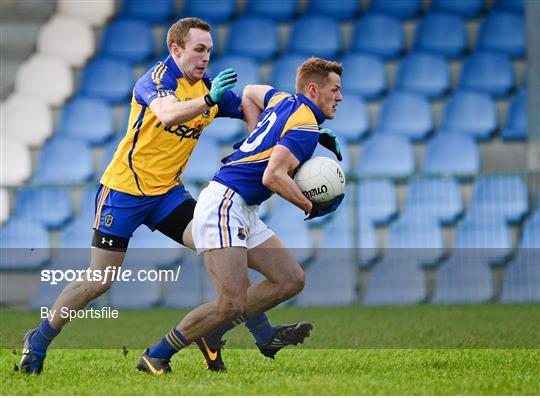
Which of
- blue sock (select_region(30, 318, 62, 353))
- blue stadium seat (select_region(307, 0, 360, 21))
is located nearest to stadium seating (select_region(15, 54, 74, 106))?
blue stadium seat (select_region(307, 0, 360, 21))

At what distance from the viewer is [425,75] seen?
1616cm

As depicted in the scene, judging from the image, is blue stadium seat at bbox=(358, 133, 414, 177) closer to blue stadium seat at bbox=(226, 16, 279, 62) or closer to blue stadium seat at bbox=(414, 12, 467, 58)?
blue stadium seat at bbox=(414, 12, 467, 58)

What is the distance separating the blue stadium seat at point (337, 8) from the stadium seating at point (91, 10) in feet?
9.95

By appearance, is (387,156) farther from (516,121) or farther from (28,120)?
(28,120)

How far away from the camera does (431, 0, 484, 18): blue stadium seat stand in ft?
55.6

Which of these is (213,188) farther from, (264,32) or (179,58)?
(264,32)

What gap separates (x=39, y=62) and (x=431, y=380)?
1134cm

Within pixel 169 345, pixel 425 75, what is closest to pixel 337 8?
pixel 425 75

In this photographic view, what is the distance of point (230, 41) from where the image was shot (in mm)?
A: 16938

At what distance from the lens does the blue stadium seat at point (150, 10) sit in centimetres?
1744

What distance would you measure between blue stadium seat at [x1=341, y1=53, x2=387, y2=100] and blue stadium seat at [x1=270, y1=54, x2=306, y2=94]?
2.23 feet

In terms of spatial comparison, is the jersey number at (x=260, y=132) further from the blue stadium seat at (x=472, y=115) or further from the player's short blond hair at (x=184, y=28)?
the blue stadium seat at (x=472, y=115)

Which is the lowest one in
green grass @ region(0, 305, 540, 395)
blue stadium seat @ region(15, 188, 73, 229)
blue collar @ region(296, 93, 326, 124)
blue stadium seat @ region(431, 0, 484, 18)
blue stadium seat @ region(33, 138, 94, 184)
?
green grass @ region(0, 305, 540, 395)

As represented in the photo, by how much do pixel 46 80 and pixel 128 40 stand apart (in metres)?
1.32
